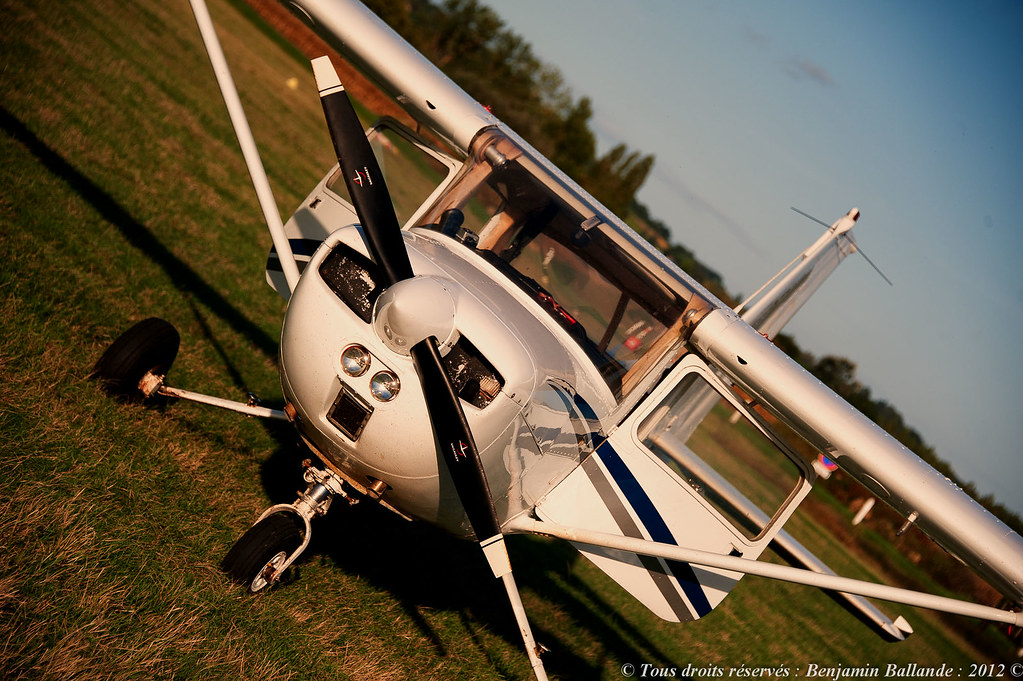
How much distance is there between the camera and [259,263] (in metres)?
9.48

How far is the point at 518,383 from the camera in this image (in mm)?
3555

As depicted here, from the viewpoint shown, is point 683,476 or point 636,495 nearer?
point 636,495

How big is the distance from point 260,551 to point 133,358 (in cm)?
173

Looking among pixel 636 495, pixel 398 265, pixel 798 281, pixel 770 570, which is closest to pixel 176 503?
pixel 398 265

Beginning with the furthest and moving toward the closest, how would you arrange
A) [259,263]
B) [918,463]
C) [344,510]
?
[259,263] → [344,510] → [918,463]

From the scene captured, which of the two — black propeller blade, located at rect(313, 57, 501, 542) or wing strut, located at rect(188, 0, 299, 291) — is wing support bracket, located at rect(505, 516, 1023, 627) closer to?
black propeller blade, located at rect(313, 57, 501, 542)

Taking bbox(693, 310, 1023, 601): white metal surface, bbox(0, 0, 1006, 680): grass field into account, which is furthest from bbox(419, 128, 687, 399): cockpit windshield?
bbox(0, 0, 1006, 680): grass field

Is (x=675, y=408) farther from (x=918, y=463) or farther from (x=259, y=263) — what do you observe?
(x=259, y=263)

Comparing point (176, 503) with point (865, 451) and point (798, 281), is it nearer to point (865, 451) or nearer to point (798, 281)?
point (865, 451)

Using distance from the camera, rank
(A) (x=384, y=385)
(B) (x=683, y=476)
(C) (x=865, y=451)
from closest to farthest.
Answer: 1. (A) (x=384, y=385)
2. (C) (x=865, y=451)
3. (B) (x=683, y=476)

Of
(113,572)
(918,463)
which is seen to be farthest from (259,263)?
(918,463)

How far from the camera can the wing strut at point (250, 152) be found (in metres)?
4.52

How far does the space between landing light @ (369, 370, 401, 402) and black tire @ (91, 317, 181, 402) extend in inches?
86.4

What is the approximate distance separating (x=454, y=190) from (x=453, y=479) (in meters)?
2.18
